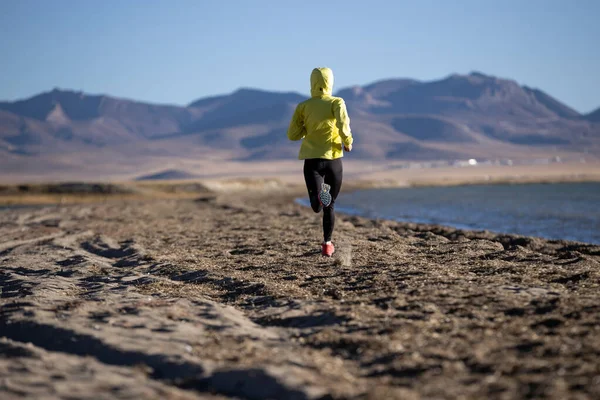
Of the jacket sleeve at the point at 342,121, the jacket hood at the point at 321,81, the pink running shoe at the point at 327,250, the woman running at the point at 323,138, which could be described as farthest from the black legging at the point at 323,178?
the jacket hood at the point at 321,81

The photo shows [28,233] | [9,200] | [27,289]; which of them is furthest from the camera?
[9,200]

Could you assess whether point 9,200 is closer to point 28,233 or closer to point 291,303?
point 28,233

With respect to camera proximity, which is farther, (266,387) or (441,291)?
(441,291)

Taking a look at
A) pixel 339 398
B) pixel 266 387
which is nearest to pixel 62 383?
pixel 266 387

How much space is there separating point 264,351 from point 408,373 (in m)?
0.97

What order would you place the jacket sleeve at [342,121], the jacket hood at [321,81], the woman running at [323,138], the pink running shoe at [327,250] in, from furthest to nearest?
the pink running shoe at [327,250] → the jacket hood at [321,81] → the woman running at [323,138] → the jacket sleeve at [342,121]

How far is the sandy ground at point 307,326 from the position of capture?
3.94 metres

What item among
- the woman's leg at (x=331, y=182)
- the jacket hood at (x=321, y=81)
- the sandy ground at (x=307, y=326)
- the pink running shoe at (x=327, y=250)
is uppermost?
the jacket hood at (x=321, y=81)

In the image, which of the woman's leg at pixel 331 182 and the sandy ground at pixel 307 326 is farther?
the woman's leg at pixel 331 182

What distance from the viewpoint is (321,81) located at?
27.6ft

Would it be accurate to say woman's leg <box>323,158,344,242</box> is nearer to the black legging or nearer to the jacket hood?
the black legging

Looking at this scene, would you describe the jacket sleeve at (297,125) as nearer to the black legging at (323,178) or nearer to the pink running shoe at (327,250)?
the black legging at (323,178)

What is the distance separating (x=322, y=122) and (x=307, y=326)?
3.53 m

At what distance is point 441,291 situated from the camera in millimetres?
6059
